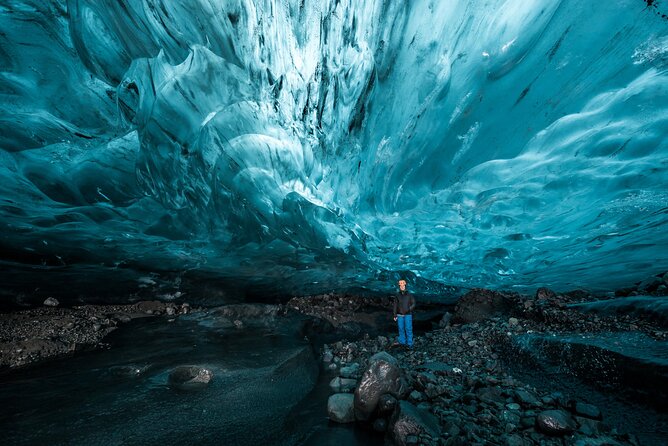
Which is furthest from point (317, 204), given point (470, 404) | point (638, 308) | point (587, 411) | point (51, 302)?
point (51, 302)

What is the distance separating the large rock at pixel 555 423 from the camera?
10.00 feet

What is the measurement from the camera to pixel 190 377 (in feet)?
16.6

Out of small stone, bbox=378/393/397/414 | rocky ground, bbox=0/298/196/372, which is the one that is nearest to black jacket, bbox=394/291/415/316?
small stone, bbox=378/393/397/414

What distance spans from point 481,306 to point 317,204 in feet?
29.0

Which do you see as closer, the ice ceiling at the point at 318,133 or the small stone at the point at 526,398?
the small stone at the point at 526,398

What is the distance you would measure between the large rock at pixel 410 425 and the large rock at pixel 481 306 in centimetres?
915

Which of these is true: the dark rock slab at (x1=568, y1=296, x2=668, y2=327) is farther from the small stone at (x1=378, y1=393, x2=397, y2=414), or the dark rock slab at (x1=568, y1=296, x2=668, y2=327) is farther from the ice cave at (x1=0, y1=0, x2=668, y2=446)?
the small stone at (x1=378, y1=393, x2=397, y2=414)

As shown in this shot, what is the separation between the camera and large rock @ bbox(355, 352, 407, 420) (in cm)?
383

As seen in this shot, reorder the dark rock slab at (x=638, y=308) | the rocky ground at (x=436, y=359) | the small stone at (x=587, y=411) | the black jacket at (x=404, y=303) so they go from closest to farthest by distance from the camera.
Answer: the rocky ground at (x=436, y=359) → the small stone at (x=587, y=411) → the dark rock slab at (x=638, y=308) → the black jacket at (x=404, y=303)

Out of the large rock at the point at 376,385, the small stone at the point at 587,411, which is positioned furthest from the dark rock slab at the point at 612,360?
the large rock at the point at 376,385

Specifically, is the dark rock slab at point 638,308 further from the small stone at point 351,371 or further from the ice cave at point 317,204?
the small stone at point 351,371

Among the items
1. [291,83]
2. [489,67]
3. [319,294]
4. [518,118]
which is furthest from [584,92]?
[319,294]

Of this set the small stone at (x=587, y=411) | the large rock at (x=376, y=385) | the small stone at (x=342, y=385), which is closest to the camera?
the small stone at (x=587, y=411)

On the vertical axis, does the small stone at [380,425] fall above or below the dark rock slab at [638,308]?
below
